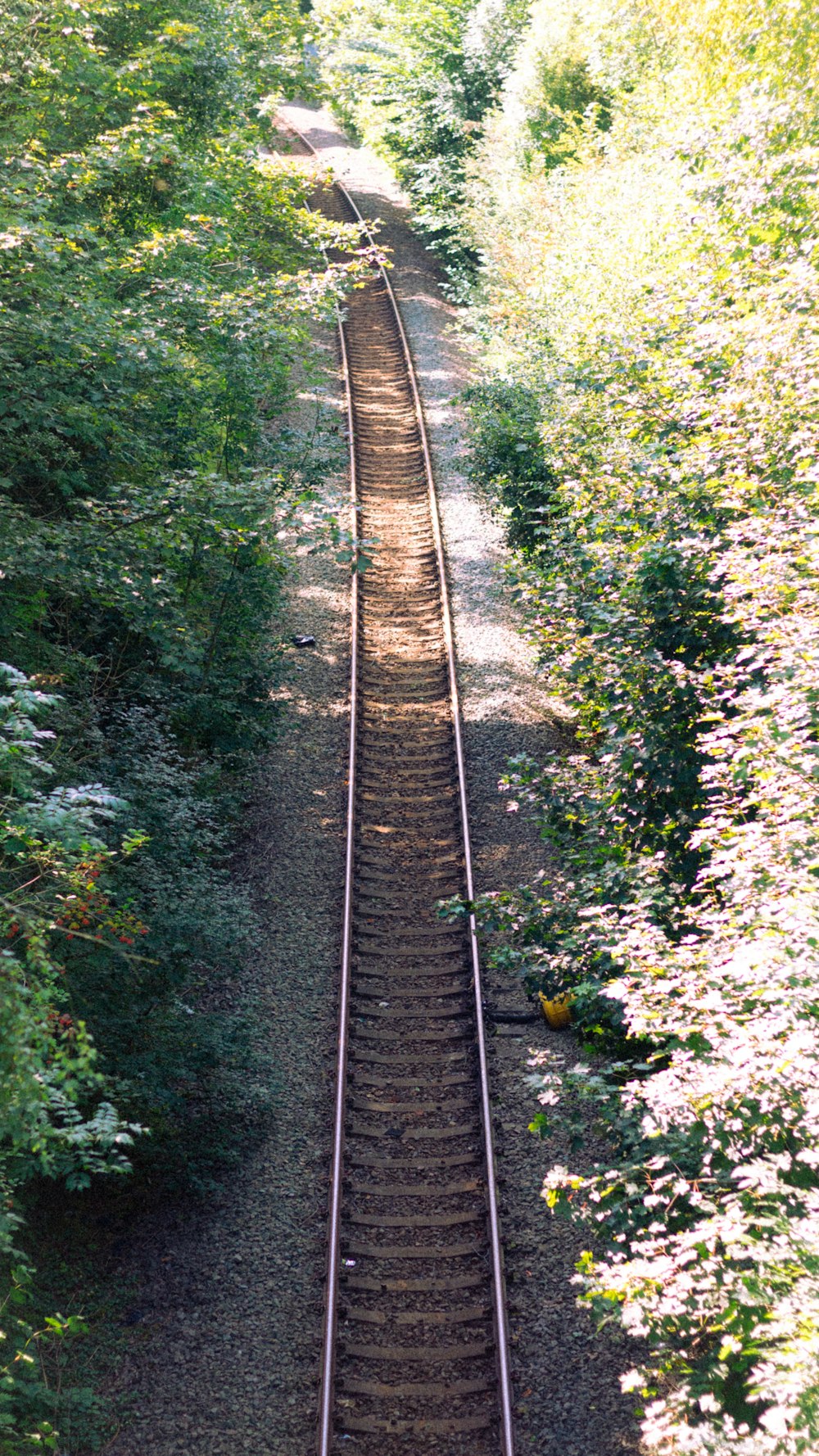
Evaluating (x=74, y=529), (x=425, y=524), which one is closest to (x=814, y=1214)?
(x=74, y=529)

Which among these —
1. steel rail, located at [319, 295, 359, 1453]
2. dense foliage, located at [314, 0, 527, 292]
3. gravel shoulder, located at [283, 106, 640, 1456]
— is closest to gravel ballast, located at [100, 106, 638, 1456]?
gravel shoulder, located at [283, 106, 640, 1456]

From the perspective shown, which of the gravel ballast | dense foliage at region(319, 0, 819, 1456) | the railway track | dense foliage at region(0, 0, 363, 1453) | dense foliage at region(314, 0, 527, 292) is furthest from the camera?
dense foliage at region(314, 0, 527, 292)

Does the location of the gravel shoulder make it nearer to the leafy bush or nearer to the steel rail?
the leafy bush

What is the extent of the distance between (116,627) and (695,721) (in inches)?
222

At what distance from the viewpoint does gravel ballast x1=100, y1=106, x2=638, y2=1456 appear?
6.02 m

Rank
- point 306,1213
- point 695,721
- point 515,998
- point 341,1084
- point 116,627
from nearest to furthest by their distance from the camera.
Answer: point 695,721 < point 306,1213 < point 341,1084 < point 515,998 < point 116,627

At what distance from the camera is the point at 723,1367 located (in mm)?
4480

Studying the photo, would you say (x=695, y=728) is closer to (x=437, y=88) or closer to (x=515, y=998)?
(x=515, y=998)

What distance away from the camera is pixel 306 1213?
286 inches

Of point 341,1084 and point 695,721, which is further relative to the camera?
point 341,1084

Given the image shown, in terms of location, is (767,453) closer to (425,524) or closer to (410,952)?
(410,952)

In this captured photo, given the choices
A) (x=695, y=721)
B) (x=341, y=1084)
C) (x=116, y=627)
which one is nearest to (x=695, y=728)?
(x=695, y=721)

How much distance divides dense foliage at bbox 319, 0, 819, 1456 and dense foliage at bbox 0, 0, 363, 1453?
2.44 meters

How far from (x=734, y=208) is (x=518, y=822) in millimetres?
6570
